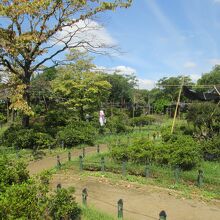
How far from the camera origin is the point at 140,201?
29.1ft

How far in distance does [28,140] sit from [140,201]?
32.5 feet

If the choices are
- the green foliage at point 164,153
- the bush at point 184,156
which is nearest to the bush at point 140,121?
the green foliage at point 164,153

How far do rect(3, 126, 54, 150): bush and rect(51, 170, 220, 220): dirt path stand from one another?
680cm

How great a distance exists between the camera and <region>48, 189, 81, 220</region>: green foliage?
6293 millimetres

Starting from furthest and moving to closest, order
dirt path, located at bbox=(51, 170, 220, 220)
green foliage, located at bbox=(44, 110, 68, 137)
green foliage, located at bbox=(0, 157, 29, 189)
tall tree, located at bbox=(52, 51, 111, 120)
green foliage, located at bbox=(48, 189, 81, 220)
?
1. tall tree, located at bbox=(52, 51, 111, 120)
2. green foliage, located at bbox=(44, 110, 68, 137)
3. dirt path, located at bbox=(51, 170, 220, 220)
4. green foliage, located at bbox=(0, 157, 29, 189)
5. green foliage, located at bbox=(48, 189, 81, 220)

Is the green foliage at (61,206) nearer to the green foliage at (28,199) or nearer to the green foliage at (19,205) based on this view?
the green foliage at (28,199)

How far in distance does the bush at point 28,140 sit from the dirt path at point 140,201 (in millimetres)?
6799

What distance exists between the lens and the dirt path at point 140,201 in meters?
7.95

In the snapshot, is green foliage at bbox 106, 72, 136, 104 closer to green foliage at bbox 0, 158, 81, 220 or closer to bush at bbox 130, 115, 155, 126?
bush at bbox 130, 115, 155, 126

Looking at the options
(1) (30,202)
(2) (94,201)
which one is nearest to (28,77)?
(2) (94,201)

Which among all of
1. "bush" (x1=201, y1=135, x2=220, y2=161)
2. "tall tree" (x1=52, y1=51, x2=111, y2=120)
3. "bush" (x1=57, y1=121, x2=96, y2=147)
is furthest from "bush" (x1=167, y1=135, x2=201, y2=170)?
"tall tree" (x1=52, y1=51, x2=111, y2=120)

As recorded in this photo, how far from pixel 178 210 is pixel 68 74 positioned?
2192cm

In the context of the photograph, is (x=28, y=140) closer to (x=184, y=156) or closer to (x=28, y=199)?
(x=184, y=156)

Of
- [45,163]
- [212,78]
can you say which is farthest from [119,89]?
[45,163]
